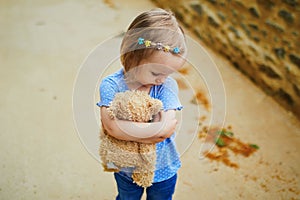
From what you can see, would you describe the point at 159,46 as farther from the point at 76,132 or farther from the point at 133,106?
the point at 76,132

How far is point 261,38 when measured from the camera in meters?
2.74

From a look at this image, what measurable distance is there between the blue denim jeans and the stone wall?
1.46 metres

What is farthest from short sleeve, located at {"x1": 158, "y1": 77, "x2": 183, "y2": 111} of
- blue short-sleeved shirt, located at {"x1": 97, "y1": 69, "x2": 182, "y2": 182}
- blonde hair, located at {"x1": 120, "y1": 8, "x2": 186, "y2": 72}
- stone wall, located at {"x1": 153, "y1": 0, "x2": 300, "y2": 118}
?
stone wall, located at {"x1": 153, "y1": 0, "x2": 300, "y2": 118}

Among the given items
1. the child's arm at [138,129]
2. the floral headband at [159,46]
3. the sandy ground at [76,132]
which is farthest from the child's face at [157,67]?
the sandy ground at [76,132]

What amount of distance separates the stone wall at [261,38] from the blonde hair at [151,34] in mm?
1589

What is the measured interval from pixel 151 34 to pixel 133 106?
0.71 ft

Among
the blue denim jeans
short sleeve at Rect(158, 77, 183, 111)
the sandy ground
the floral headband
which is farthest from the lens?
the sandy ground

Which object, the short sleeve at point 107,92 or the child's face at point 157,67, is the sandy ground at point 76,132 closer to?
the short sleeve at point 107,92

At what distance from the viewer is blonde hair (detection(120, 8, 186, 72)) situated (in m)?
1.10

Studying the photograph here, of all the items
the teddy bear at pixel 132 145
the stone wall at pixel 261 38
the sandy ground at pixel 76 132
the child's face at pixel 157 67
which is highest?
the child's face at pixel 157 67

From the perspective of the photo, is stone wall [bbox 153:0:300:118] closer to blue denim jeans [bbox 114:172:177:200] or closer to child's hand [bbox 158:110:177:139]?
blue denim jeans [bbox 114:172:177:200]

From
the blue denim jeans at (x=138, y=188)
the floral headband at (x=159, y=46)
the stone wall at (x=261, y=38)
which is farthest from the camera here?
the stone wall at (x=261, y=38)

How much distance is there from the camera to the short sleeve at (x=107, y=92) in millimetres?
1174

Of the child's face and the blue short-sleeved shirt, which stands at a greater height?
the child's face
